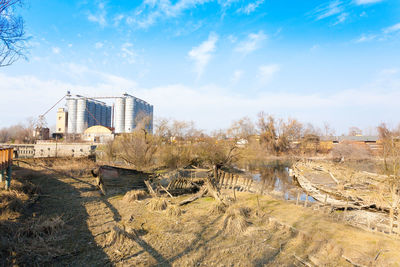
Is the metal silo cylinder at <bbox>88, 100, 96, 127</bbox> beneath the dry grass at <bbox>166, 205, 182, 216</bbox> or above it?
above

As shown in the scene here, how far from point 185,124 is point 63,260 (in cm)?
2898

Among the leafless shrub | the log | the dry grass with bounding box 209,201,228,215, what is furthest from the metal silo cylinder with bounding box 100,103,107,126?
the dry grass with bounding box 209,201,228,215

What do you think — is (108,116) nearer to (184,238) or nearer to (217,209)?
(217,209)

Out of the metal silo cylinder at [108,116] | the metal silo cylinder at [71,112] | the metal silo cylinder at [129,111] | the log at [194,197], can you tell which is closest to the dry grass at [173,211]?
the log at [194,197]

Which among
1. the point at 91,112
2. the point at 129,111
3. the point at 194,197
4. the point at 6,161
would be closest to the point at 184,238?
the point at 194,197

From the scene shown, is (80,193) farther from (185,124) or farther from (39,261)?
(185,124)

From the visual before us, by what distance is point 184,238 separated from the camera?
6.08 metres

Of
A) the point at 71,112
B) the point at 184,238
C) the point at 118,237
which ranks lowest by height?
the point at 184,238

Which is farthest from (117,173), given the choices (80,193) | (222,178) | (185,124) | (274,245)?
(185,124)

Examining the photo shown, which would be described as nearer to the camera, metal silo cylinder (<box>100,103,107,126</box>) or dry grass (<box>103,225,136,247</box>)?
dry grass (<box>103,225,136,247</box>)

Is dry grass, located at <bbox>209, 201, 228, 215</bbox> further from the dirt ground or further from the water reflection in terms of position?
the water reflection

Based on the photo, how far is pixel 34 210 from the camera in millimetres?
7328

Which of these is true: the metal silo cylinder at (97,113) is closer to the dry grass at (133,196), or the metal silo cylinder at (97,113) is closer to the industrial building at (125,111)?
the industrial building at (125,111)

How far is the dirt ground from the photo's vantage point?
497 cm
